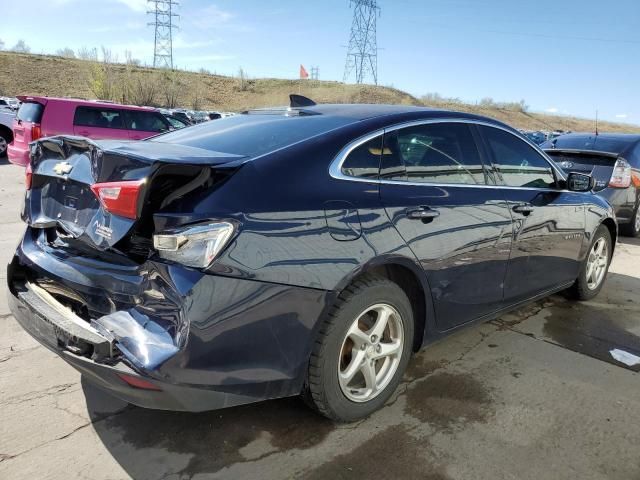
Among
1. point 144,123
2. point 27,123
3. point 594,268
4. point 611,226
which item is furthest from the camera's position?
point 144,123

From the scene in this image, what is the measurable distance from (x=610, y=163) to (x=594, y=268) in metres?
3.38

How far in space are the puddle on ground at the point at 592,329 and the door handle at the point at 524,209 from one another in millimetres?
1099

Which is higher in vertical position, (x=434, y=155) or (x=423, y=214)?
(x=434, y=155)

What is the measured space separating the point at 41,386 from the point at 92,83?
4805 centimetres

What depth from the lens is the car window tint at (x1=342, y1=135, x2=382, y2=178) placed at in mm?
2664

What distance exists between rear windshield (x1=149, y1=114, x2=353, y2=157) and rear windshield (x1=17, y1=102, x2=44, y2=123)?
30.0ft

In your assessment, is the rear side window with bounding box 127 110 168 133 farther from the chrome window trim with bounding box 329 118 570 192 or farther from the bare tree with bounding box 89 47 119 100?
the bare tree with bounding box 89 47 119 100

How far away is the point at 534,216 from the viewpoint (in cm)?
377

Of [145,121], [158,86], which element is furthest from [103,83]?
[145,121]

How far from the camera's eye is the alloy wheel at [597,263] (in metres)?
4.93

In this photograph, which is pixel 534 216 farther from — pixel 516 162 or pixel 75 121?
pixel 75 121

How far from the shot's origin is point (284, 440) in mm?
2645

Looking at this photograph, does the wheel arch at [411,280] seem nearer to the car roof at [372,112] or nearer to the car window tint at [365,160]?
the car window tint at [365,160]

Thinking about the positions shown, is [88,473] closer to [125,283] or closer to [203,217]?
[125,283]
